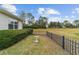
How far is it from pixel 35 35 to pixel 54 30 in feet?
1.19

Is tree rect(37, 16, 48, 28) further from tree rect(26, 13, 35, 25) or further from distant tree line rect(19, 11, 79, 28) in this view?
tree rect(26, 13, 35, 25)

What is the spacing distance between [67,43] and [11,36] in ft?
3.31

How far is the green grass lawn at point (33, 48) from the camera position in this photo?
12.6 ft

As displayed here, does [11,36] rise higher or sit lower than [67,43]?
higher

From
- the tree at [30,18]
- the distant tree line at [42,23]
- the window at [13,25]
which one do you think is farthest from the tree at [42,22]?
the window at [13,25]

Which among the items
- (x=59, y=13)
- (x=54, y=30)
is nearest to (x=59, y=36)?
(x=54, y=30)

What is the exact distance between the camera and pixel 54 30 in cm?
402

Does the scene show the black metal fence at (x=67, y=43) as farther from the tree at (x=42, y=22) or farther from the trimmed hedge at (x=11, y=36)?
the trimmed hedge at (x=11, y=36)

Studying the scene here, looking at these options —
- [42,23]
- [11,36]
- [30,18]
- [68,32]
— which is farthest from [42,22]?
[11,36]

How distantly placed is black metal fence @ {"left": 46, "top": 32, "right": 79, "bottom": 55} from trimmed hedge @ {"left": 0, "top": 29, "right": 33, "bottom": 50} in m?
0.46

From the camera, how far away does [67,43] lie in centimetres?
384

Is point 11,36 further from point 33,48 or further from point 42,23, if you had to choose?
point 42,23
